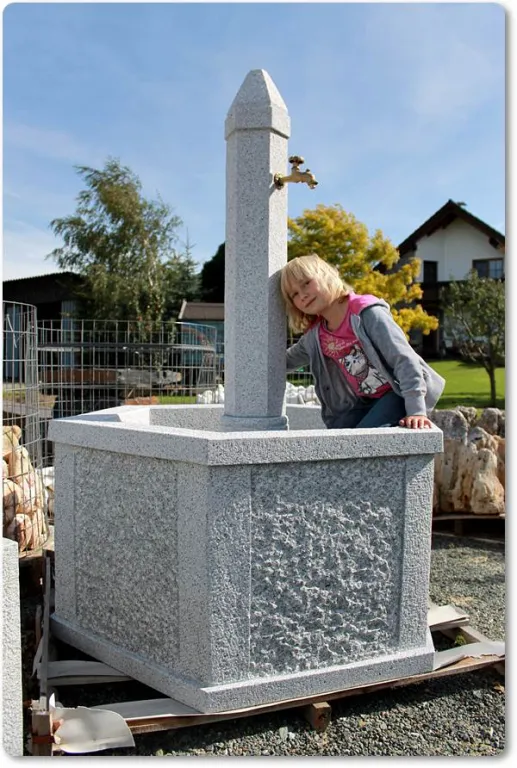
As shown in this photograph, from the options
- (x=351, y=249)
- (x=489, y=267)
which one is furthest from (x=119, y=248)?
(x=489, y=267)

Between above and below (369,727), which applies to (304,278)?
above

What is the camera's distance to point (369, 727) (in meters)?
2.75

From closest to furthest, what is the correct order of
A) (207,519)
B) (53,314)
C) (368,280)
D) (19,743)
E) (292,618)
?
(19,743) → (207,519) → (292,618) → (368,280) → (53,314)

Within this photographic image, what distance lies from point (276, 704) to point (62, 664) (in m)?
1.08

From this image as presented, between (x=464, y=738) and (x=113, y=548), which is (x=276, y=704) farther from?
(x=113, y=548)

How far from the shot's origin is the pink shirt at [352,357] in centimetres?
338

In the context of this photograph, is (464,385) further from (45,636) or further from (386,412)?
(45,636)

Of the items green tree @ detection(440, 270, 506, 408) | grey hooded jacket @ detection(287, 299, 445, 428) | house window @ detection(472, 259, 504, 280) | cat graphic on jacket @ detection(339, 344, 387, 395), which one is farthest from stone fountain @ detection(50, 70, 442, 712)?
house window @ detection(472, 259, 504, 280)

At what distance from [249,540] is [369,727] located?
1016mm

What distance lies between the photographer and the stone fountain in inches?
103

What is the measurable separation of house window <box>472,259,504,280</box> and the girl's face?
84.0 feet

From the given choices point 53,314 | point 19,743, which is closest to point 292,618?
point 19,743

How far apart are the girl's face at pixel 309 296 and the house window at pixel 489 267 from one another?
2560 cm

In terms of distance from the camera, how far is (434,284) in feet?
90.7
